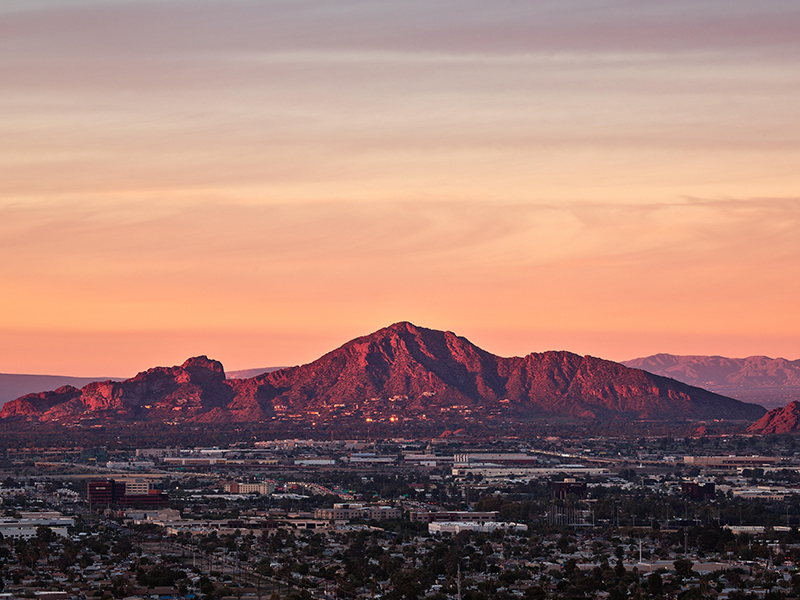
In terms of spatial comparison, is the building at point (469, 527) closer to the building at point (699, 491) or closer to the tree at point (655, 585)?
the building at point (699, 491)

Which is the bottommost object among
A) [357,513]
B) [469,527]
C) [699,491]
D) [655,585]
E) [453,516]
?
[655,585]

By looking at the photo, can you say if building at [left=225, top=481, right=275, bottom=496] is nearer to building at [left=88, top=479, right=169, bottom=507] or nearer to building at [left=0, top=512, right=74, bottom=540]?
building at [left=88, top=479, right=169, bottom=507]

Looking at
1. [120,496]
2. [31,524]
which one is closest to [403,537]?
[31,524]

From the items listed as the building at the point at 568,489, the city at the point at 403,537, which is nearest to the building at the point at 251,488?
the city at the point at 403,537

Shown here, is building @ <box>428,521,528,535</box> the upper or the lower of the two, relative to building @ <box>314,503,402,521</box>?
lower

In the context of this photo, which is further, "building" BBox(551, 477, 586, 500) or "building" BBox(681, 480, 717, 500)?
"building" BBox(681, 480, 717, 500)

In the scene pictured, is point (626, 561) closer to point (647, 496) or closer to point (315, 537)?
point (315, 537)

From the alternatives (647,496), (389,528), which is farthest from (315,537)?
(647,496)

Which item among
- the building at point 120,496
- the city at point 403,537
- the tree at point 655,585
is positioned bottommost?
the tree at point 655,585

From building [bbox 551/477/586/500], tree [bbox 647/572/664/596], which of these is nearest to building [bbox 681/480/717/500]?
building [bbox 551/477/586/500]

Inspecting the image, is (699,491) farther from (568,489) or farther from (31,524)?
(31,524)

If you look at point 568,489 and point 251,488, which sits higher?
point 251,488
